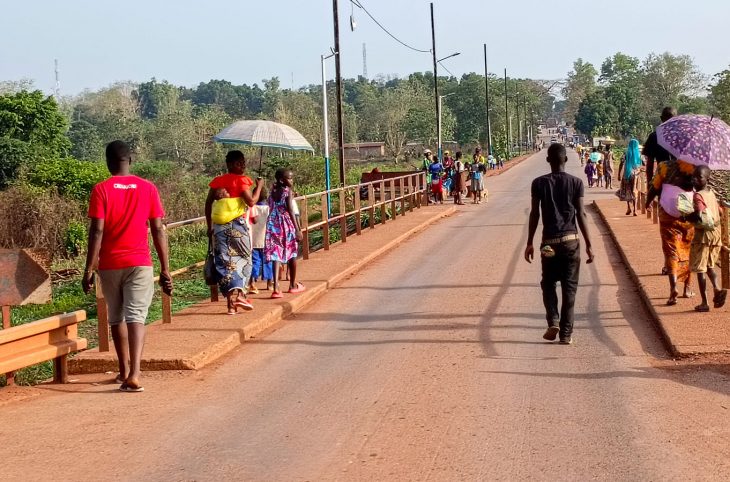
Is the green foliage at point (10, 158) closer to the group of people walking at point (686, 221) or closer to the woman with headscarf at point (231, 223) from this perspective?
the woman with headscarf at point (231, 223)

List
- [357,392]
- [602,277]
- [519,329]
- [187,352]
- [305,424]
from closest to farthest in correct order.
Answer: [305,424] → [357,392] → [187,352] → [519,329] → [602,277]

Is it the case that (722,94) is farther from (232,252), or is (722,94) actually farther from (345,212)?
(232,252)

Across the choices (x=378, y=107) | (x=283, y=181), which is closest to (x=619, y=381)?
(x=283, y=181)

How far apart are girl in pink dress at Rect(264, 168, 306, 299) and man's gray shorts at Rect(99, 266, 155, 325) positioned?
164 inches

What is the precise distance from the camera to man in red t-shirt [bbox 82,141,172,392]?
689cm

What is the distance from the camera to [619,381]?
7.14m

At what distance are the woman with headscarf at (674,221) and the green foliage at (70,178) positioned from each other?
1218 inches

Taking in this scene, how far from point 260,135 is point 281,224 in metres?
4.24

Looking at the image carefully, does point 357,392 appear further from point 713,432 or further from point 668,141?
point 668,141

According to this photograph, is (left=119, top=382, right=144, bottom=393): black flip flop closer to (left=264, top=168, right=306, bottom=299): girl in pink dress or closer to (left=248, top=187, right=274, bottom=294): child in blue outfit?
(left=248, top=187, right=274, bottom=294): child in blue outfit

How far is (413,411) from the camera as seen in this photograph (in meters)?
6.35

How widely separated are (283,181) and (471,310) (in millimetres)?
2705

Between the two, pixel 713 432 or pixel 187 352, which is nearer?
pixel 713 432

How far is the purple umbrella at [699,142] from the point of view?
9531mm
